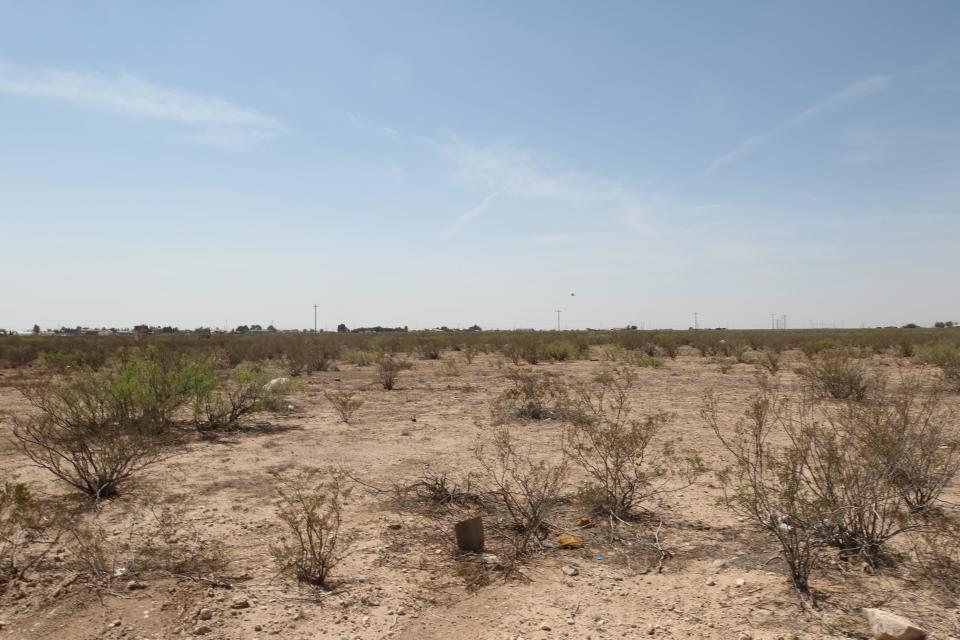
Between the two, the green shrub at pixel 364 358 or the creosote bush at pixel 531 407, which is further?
the green shrub at pixel 364 358

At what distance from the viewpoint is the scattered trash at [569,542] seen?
4927mm

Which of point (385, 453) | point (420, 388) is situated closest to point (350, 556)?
point (385, 453)

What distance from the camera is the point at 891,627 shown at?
10.7ft

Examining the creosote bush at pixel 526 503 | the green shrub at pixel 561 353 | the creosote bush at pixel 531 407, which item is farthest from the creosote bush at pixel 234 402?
the green shrub at pixel 561 353

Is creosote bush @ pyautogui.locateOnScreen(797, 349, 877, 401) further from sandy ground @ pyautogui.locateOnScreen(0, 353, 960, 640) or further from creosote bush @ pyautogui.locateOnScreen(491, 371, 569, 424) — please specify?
sandy ground @ pyautogui.locateOnScreen(0, 353, 960, 640)

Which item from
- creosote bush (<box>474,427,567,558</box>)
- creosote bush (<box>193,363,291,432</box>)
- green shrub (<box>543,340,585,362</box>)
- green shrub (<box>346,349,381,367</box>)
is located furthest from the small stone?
green shrub (<box>543,340,585,362</box>)

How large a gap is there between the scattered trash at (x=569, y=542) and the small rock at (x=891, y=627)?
2.09 metres

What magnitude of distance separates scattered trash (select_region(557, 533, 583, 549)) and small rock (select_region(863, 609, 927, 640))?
209 cm

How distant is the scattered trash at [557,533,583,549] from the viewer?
16.2 feet

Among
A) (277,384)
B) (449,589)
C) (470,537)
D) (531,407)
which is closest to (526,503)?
(470,537)

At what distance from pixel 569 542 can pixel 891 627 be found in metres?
2.29

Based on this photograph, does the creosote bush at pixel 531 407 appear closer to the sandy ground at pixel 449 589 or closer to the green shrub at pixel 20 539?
the sandy ground at pixel 449 589

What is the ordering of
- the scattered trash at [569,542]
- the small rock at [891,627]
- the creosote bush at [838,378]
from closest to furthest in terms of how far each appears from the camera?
the small rock at [891,627] → the scattered trash at [569,542] → the creosote bush at [838,378]

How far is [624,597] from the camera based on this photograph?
160 inches
